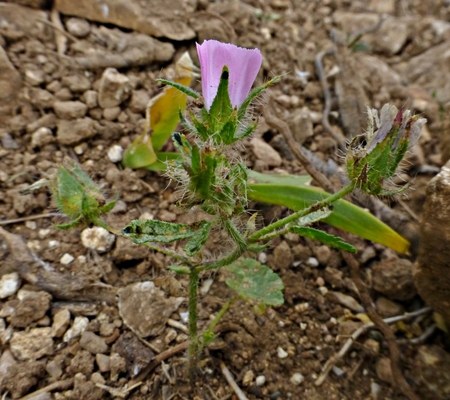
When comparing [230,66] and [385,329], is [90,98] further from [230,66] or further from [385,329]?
[385,329]

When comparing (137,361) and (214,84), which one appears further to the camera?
(137,361)

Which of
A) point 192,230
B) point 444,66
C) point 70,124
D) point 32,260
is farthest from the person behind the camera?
point 444,66

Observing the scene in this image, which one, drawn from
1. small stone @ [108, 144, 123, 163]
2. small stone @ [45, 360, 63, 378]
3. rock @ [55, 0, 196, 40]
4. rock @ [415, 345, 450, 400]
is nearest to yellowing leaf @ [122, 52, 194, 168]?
small stone @ [108, 144, 123, 163]

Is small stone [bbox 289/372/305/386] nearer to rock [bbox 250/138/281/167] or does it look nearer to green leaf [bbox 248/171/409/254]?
green leaf [bbox 248/171/409/254]

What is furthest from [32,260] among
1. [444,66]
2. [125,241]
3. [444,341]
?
[444,66]

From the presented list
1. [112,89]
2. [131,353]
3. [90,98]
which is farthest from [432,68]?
[131,353]

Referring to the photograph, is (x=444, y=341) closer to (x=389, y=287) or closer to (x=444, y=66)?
(x=389, y=287)
